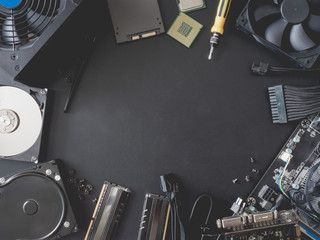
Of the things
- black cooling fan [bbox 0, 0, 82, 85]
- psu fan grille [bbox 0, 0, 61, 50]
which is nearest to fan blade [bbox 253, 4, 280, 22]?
black cooling fan [bbox 0, 0, 82, 85]

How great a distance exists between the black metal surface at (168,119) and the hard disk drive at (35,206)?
0.41 feet

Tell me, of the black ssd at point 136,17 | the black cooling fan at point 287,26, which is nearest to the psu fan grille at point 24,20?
the black ssd at point 136,17

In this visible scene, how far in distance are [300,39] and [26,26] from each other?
5.34ft

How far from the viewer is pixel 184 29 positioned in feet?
7.39

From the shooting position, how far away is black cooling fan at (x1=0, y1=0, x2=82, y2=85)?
1850mm

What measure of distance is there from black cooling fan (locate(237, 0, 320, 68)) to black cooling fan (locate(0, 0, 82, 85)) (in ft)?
3.51

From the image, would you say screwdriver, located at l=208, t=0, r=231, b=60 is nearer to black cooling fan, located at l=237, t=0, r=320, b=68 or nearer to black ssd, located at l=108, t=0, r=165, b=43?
black cooling fan, located at l=237, t=0, r=320, b=68

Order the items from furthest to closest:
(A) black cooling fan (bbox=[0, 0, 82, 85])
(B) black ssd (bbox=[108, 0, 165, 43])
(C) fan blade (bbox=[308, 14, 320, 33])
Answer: (B) black ssd (bbox=[108, 0, 165, 43])
(C) fan blade (bbox=[308, 14, 320, 33])
(A) black cooling fan (bbox=[0, 0, 82, 85])

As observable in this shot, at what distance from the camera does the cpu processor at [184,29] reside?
2.25 metres

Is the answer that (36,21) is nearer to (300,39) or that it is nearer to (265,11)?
(265,11)

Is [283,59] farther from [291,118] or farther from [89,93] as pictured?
[89,93]

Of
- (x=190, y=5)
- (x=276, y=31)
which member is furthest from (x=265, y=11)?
(x=190, y=5)

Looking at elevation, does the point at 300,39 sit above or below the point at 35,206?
above

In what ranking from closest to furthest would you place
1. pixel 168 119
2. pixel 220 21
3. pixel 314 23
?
pixel 314 23
pixel 220 21
pixel 168 119
